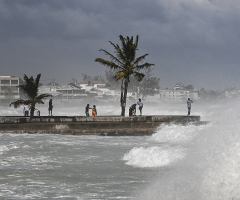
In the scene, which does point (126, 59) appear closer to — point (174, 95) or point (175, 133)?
point (175, 133)

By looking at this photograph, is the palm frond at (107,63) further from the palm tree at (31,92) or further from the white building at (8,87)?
the white building at (8,87)

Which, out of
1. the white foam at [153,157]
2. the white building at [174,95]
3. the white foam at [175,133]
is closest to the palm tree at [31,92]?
the white foam at [175,133]

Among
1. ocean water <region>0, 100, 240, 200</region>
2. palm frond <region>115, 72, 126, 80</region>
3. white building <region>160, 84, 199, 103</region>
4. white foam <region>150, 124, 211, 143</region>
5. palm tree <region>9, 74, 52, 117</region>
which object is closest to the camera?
ocean water <region>0, 100, 240, 200</region>

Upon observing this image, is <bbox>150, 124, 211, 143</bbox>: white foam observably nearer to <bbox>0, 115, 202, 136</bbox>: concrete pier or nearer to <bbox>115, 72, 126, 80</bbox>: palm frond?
<bbox>0, 115, 202, 136</bbox>: concrete pier

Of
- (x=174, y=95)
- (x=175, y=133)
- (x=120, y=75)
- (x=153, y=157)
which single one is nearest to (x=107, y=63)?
(x=120, y=75)

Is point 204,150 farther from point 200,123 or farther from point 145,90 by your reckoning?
point 145,90

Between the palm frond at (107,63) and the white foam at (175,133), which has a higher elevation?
the palm frond at (107,63)

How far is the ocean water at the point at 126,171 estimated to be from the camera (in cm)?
603

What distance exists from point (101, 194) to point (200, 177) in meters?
2.07

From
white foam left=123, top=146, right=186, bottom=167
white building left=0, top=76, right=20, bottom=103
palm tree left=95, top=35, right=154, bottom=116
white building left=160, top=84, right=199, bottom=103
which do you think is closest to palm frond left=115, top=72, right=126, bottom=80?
palm tree left=95, top=35, right=154, bottom=116

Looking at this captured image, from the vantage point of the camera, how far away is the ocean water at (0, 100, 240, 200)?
6027 millimetres

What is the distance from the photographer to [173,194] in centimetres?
611

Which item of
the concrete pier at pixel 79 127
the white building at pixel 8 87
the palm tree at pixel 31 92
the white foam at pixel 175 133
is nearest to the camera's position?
the white foam at pixel 175 133

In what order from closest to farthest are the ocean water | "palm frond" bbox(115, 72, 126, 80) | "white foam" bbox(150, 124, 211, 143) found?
the ocean water, "white foam" bbox(150, 124, 211, 143), "palm frond" bbox(115, 72, 126, 80)
